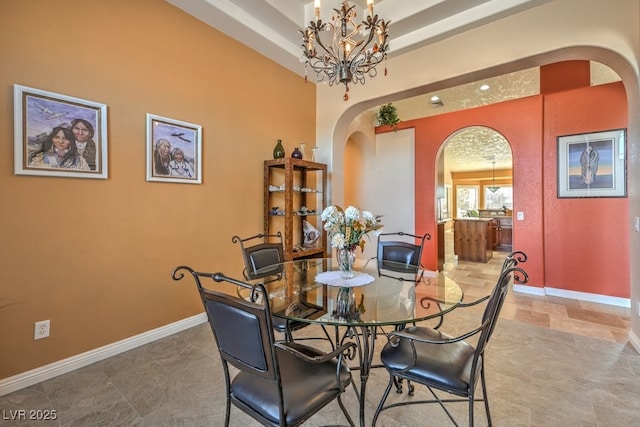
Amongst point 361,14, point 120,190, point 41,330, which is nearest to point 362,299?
point 120,190

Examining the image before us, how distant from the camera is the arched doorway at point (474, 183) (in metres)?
6.30

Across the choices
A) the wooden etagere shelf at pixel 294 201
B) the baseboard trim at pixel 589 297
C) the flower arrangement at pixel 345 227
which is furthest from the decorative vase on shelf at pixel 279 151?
the baseboard trim at pixel 589 297

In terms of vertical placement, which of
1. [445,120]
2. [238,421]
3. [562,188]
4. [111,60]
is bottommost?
[238,421]

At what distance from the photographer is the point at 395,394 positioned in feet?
6.32

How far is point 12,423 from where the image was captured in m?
1.65

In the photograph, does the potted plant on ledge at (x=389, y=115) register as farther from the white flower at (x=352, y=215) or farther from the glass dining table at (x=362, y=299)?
the white flower at (x=352, y=215)

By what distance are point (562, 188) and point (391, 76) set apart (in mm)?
2901

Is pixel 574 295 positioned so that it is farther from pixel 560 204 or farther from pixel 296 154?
pixel 296 154

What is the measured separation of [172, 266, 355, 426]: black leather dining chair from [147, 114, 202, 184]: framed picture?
6.12ft

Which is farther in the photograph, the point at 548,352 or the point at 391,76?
the point at 391,76

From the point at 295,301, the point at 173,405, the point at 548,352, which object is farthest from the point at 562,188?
the point at 173,405

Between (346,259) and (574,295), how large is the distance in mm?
3931

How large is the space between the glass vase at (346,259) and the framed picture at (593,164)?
3.79 metres

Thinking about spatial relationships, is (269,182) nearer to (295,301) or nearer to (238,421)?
(295,301)
